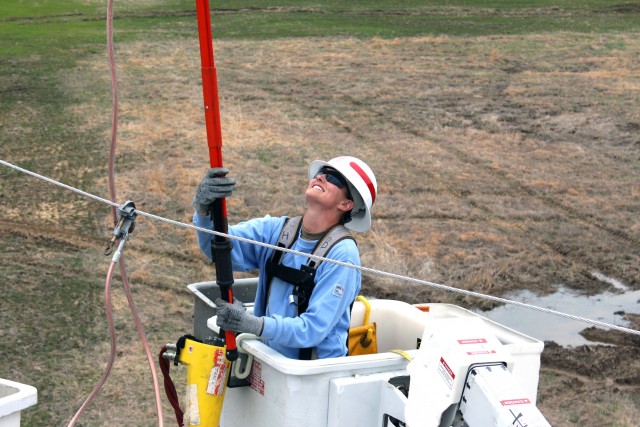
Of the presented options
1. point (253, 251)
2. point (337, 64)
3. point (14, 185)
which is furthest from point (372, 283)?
point (337, 64)

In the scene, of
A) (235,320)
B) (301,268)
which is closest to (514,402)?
(235,320)

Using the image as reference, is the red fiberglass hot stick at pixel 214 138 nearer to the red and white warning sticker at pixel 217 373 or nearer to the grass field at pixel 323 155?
the red and white warning sticker at pixel 217 373

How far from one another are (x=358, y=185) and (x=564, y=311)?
335 centimetres

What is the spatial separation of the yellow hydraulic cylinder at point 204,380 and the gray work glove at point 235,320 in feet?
0.61

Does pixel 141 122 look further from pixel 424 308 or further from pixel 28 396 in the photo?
pixel 28 396

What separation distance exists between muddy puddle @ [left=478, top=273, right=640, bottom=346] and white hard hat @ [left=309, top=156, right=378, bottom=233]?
110 inches

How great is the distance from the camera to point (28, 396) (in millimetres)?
3516

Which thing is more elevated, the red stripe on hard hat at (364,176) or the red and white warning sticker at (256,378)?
the red stripe on hard hat at (364,176)

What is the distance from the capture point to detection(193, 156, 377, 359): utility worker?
144 inches

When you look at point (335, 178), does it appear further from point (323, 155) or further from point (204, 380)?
point (323, 155)

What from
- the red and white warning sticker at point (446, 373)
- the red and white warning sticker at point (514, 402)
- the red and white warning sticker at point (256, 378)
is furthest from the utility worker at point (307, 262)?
the red and white warning sticker at point (514, 402)

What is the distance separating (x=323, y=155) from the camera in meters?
10.2

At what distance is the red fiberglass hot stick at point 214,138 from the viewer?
137 inches

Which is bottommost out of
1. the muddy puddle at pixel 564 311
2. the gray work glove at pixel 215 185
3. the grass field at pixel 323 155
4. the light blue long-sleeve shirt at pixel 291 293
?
the muddy puddle at pixel 564 311
